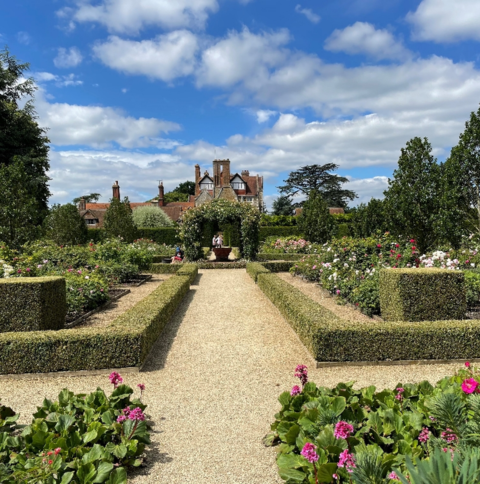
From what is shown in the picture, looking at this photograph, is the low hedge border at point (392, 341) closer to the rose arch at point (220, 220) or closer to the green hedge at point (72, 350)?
the green hedge at point (72, 350)

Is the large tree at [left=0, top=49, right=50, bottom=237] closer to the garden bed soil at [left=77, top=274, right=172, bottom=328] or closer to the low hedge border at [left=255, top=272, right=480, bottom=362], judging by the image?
the garden bed soil at [left=77, top=274, right=172, bottom=328]

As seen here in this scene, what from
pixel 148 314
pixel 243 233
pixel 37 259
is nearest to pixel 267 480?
pixel 148 314

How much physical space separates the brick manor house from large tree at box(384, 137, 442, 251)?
3270 centimetres

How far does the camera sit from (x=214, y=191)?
46.8 metres

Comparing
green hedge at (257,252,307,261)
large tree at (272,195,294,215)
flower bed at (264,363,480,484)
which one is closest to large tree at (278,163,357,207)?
large tree at (272,195,294,215)

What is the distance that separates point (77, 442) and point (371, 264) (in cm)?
844

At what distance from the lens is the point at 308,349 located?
18.4ft

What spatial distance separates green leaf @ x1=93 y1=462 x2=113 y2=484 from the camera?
97.5 inches

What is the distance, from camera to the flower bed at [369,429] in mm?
2307

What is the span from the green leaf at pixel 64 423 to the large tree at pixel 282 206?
42.7 metres

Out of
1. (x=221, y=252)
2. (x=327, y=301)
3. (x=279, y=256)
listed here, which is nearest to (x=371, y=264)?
(x=327, y=301)

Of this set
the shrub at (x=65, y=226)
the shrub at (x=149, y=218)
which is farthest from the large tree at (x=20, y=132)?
the shrub at (x=149, y=218)

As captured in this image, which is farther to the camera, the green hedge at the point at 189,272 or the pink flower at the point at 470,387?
the green hedge at the point at 189,272

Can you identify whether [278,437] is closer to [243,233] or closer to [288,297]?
[288,297]
